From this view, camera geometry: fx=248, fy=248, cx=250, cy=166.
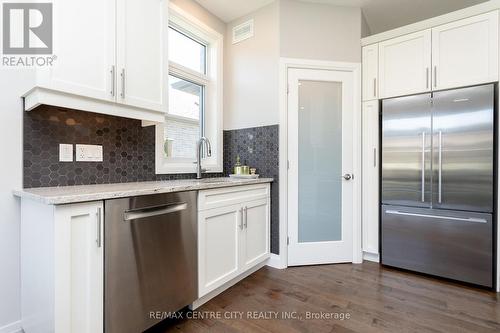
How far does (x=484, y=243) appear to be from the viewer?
211 cm

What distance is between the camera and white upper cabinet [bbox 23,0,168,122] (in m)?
1.35

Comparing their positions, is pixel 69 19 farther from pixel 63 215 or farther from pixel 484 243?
pixel 484 243

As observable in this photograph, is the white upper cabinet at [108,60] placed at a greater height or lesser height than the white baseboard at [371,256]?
greater

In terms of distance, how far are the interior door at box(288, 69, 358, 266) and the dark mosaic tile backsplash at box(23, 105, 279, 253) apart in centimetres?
26

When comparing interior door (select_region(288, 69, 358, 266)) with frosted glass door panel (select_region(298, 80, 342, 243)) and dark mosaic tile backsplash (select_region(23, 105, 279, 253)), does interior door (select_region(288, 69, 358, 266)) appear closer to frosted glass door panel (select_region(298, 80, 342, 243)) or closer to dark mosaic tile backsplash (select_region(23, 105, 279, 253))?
frosted glass door panel (select_region(298, 80, 342, 243))

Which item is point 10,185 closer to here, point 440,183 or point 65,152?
point 65,152

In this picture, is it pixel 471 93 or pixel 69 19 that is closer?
pixel 69 19

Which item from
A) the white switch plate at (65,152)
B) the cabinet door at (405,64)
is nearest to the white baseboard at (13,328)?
the white switch plate at (65,152)

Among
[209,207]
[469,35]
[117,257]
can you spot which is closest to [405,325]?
[209,207]

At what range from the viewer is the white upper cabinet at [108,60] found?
1347 mm

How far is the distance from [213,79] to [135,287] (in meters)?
2.34

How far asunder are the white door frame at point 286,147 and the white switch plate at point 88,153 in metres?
1.63

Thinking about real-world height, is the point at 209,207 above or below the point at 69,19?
below

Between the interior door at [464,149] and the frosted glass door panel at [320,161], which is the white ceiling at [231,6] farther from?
the interior door at [464,149]
